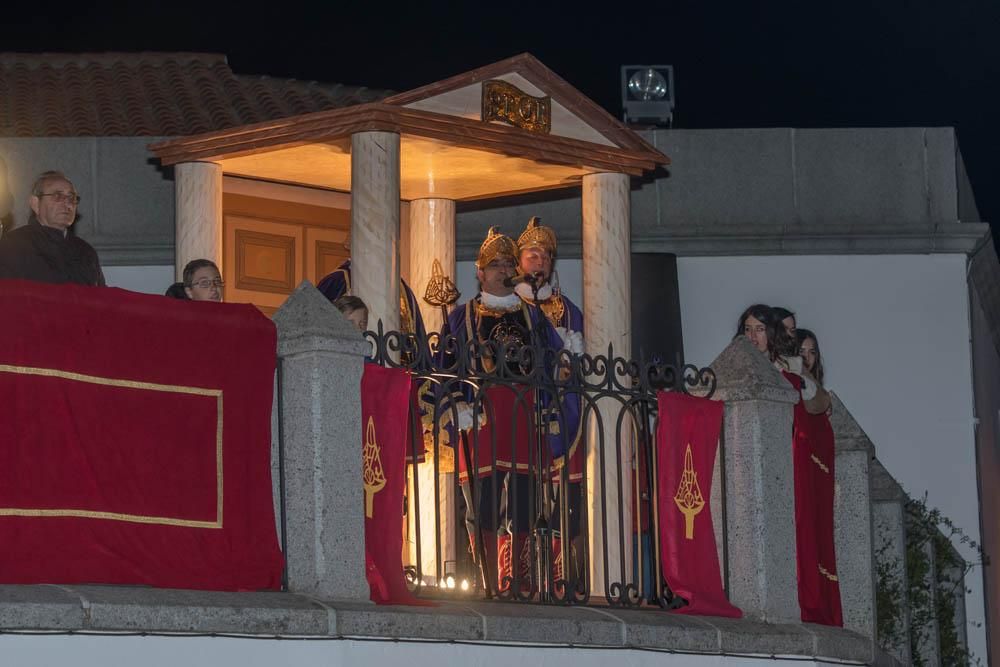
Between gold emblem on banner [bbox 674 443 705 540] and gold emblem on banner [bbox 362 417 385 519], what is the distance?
221cm

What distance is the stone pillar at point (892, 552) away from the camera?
15008 mm

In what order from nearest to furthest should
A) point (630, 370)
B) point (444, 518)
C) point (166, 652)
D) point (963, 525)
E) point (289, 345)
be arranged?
point (166, 652), point (289, 345), point (630, 370), point (444, 518), point (963, 525)

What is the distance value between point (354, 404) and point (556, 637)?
1.61 meters

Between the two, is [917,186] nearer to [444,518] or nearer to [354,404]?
[444,518]

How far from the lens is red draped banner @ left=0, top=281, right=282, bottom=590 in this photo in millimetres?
9023

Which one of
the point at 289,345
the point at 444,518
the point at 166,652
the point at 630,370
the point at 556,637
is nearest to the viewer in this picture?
the point at 166,652

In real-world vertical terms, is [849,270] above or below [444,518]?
above

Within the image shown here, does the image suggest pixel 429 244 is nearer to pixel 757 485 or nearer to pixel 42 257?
pixel 757 485

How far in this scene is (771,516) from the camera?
478 inches

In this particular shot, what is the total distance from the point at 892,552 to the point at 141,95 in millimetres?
8630

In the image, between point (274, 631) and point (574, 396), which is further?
point (574, 396)

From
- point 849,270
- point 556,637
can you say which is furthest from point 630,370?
point 849,270

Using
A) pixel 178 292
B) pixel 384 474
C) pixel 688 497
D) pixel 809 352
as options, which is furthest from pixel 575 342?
pixel 384 474

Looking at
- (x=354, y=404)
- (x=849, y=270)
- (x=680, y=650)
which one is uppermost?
(x=849, y=270)
